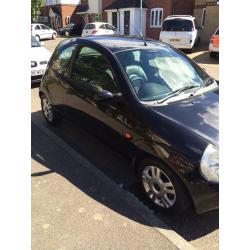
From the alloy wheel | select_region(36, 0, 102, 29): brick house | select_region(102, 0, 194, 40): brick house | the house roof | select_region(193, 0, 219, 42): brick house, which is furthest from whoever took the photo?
select_region(36, 0, 102, 29): brick house

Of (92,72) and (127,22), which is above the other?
(127,22)

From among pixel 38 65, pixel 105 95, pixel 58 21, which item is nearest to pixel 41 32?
pixel 58 21

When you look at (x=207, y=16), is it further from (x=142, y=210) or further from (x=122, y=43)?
(x=142, y=210)

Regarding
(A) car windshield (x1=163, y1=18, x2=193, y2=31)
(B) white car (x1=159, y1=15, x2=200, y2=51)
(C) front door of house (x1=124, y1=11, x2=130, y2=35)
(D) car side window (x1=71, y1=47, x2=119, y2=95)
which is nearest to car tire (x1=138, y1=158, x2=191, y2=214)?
(D) car side window (x1=71, y1=47, x2=119, y2=95)

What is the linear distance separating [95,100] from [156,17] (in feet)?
75.4

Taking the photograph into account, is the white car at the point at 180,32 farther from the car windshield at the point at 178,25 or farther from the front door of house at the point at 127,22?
the front door of house at the point at 127,22

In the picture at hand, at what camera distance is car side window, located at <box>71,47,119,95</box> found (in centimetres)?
348

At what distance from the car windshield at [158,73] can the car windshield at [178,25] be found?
11854 millimetres

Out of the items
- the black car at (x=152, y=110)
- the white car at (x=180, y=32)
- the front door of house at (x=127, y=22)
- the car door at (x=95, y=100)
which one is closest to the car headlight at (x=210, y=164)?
the black car at (x=152, y=110)

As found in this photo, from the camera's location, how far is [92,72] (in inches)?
150

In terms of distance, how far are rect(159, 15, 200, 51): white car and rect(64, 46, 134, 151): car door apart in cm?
1154

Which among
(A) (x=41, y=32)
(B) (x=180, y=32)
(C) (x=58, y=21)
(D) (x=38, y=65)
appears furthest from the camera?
(C) (x=58, y=21)

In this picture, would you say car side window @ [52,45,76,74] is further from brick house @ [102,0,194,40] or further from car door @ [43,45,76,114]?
brick house @ [102,0,194,40]

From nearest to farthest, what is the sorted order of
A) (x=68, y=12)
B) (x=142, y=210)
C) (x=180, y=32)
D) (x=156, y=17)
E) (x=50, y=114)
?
1. (x=142, y=210)
2. (x=50, y=114)
3. (x=180, y=32)
4. (x=156, y=17)
5. (x=68, y=12)
